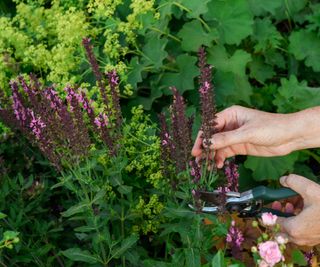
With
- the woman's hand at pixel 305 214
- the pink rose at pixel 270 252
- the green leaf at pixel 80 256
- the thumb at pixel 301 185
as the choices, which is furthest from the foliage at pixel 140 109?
the pink rose at pixel 270 252

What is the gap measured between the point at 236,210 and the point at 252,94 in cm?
120

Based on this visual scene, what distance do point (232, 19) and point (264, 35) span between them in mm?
246

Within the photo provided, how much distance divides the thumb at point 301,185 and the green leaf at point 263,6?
1435 millimetres

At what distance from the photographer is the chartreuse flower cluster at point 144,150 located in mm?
2178

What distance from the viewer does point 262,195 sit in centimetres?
172

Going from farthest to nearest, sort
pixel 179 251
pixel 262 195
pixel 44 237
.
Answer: pixel 44 237 < pixel 179 251 < pixel 262 195

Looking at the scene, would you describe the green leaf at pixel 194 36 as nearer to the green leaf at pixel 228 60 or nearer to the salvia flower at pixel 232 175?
the green leaf at pixel 228 60

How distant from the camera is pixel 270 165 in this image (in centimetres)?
261

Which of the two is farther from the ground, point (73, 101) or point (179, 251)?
point (73, 101)

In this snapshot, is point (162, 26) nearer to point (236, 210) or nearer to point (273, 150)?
point (273, 150)

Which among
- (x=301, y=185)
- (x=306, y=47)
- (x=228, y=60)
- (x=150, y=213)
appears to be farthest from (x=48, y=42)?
(x=301, y=185)

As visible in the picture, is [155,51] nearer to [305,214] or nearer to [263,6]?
[263,6]

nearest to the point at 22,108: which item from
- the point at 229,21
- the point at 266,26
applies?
the point at 229,21

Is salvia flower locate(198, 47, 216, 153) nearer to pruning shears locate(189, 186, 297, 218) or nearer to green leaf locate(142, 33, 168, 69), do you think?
pruning shears locate(189, 186, 297, 218)
